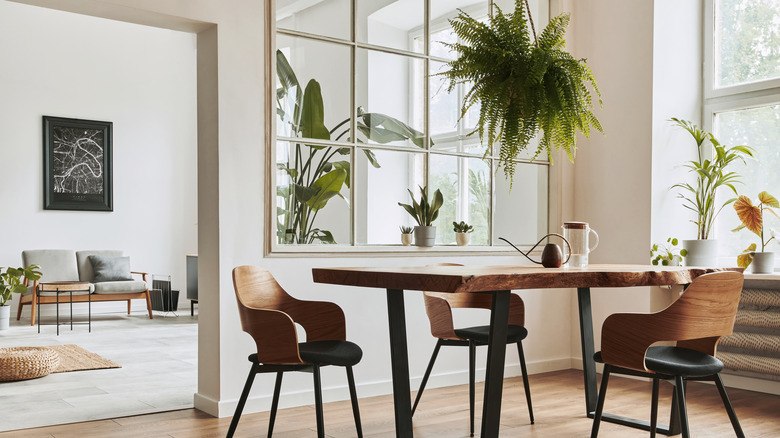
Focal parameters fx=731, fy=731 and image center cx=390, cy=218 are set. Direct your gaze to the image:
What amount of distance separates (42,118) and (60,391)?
18.1 feet

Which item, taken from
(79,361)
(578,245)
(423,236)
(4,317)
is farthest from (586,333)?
(4,317)

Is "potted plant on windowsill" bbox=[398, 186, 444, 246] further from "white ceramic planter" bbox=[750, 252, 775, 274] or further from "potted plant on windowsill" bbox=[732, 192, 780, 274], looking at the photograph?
"white ceramic planter" bbox=[750, 252, 775, 274]

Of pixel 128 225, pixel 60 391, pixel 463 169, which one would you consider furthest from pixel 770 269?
pixel 128 225

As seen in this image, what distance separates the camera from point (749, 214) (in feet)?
14.1

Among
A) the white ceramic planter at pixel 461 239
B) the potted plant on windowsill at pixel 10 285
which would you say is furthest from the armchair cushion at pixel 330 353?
the potted plant on windowsill at pixel 10 285

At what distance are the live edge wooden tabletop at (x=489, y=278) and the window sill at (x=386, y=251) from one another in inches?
48.9

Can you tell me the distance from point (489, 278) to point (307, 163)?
201 cm

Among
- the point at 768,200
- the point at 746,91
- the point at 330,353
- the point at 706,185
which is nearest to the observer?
the point at 330,353

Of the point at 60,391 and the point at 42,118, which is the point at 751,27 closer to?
the point at 60,391

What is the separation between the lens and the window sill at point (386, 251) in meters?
3.98

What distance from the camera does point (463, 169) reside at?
4805 mm

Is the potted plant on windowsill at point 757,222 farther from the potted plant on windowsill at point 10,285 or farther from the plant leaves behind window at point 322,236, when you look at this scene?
the potted plant on windowsill at point 10,285

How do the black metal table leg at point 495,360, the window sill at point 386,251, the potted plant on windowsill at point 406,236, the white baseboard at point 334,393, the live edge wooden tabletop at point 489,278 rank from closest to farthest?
1. the live edge wooden tabletop at point 489,278
2. the black metal table leg at point 495,360
3. the white baseboard at point 334,393
4. the window sill at point 386,251
5. the potted plant on windowsill at point 406,236

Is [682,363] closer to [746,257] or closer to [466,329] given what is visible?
[466,329]
